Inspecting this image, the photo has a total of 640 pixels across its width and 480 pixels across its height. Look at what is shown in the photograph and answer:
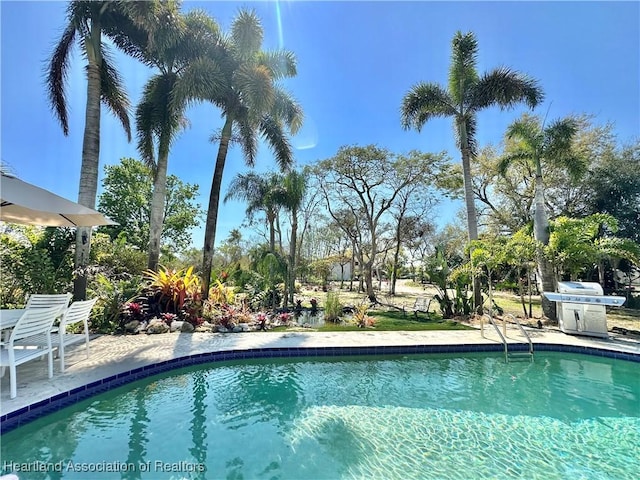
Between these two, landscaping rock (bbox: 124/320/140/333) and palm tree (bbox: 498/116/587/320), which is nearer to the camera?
landscaping rock (bbox: 124/320/140/333)

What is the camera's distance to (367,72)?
38.0ft

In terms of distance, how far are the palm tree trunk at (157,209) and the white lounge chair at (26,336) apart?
5443mm

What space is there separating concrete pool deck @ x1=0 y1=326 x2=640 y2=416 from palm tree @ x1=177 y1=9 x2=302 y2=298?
3051 mm

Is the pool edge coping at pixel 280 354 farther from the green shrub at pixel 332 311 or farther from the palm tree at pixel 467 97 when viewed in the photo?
the palm tree at pixel 467 97

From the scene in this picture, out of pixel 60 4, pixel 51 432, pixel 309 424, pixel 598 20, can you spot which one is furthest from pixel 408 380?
pixel 60 4

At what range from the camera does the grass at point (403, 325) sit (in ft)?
28.6

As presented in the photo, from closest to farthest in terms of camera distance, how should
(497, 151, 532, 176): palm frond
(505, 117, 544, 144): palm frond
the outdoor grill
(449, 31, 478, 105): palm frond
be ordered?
the outdoor grill < (505, 117, 544, 144): palm frond < (497, 151, 532, 176): palm frond < (449, 31, 478, 105): palm frond

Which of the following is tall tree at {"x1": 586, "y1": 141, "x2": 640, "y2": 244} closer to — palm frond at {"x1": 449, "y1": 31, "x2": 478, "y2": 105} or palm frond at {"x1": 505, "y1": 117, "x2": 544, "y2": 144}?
palm frond at {"x1": 505, "y1": 117, "x2": 544, "y2": 144}

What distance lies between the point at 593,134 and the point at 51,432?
23955 millimetres

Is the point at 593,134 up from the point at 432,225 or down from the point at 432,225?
up

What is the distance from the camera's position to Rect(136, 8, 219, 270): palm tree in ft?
32.0

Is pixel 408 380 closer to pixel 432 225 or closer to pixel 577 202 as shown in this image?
pixel 577 202

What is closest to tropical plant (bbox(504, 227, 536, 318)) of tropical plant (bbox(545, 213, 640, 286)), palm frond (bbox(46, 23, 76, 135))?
tropical plant (bbox(545, 213, 640, 286))

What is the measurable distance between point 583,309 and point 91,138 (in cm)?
1421
